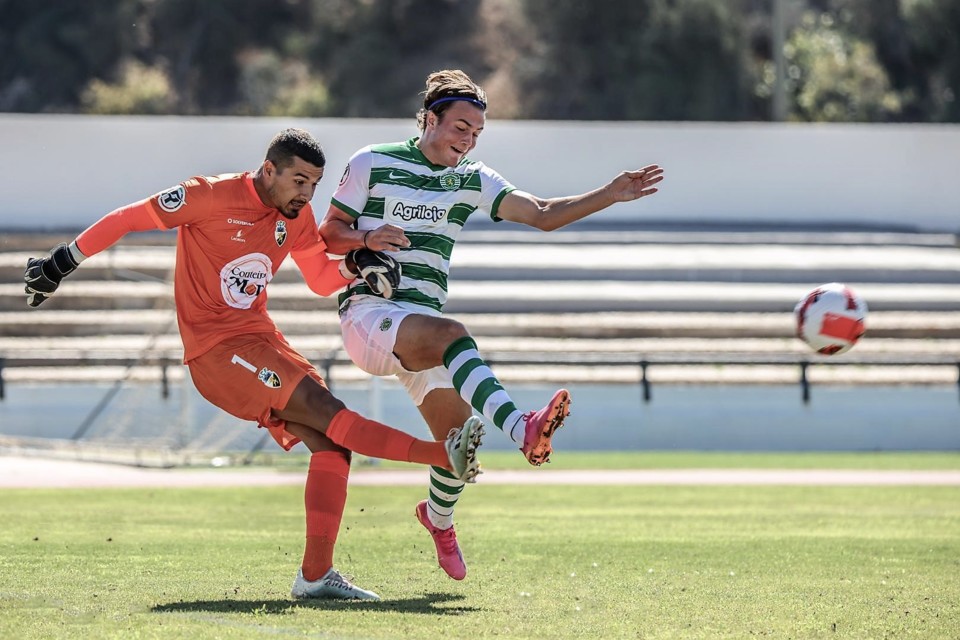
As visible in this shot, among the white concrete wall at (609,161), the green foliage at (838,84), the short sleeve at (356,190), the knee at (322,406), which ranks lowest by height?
the knee at (322,406)

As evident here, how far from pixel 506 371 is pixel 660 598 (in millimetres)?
14320

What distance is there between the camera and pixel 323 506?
6527mm

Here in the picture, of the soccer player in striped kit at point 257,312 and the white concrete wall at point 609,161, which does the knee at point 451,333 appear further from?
the white concrete wall at point 609,161

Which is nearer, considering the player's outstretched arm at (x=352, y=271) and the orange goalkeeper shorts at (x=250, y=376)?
the orange goalkeeper shorts at (x=250, y=376)

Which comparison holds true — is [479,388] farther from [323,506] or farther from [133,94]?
[133,94]

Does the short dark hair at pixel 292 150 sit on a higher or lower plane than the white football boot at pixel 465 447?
higher

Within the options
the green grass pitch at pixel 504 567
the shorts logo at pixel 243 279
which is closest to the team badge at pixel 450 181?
the shorts logo at pixel 243 279

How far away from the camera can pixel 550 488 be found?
13430 millimetres

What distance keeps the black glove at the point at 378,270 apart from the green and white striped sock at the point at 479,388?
407 millimetres

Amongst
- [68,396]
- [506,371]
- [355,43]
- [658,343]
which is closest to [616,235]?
[658,343]

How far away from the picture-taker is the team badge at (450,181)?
23.4 ft

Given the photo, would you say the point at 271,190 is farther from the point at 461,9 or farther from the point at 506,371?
the point at 461,9

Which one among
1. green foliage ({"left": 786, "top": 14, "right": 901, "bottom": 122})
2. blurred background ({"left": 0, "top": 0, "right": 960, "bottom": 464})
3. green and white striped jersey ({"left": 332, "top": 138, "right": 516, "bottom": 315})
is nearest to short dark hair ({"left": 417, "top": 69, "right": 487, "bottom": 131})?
green and white striped jersey ({"left": 332, "top": 138, "right": 516, "bottom": 315})

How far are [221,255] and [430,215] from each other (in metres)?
1.00
